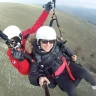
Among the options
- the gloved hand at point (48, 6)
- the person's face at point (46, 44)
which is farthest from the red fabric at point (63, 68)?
the gloved hand at point (48, 6)

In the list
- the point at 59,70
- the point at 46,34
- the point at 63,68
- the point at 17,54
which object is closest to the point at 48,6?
the point at 46,34

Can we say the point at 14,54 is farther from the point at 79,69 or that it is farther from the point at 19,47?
the point at 79,69

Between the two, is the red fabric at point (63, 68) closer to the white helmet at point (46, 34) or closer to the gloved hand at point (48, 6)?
the white helmet at point (46, 34)

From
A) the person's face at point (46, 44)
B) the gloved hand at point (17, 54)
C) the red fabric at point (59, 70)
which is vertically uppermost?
the person's face at point (46, 44)

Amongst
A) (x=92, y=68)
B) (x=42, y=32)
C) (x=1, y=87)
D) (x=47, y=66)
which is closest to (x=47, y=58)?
(x=47, y=66)

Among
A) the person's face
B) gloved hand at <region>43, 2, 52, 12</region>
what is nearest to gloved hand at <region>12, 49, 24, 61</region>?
the person's face

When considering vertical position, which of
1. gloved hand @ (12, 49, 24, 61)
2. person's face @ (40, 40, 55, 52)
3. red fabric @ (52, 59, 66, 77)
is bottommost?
red fabric @ (52, 59, 66, 77)

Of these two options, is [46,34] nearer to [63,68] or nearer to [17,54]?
[17,54]

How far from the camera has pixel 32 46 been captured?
36.8ft

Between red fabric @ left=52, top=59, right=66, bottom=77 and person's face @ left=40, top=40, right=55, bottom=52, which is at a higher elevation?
person's face @ left=40, top=40, right=55, bottom=52

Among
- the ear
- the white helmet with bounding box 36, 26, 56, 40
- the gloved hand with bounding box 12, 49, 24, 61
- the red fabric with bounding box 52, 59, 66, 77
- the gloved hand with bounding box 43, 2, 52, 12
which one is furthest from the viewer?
the gloved hand with bounding box 43, 2, 52, 12

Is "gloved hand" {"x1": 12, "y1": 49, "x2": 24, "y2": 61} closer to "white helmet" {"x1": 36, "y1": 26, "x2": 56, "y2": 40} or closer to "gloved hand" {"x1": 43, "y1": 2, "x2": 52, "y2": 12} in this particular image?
"white helmet" {"x1": 36, "y1": 26, "x2": 56, "y2": 40}

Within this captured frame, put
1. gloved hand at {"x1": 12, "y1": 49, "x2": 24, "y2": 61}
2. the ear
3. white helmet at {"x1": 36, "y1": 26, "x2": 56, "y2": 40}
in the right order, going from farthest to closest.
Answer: the ear < white helmet at {"x1": 36, "y1": 26, "x2": 56, "y2": 40} < gloved hand at {"x1": 12, "y1": 49, "x2": 24, "y2": 61}

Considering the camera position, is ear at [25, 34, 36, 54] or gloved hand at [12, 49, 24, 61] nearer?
gloved hand at [12, 49, 24, 61]
